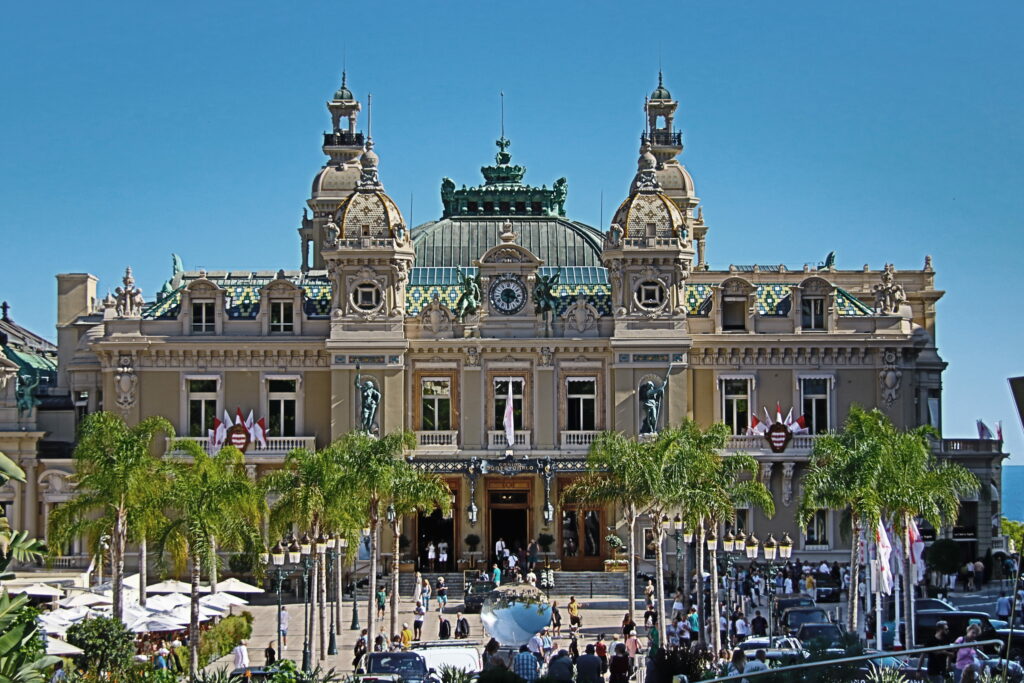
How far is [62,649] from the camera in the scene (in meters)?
51.0

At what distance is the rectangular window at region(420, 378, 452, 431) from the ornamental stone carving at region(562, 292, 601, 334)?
6024 millimetres

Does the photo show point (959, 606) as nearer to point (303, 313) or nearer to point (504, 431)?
point (504, 431)

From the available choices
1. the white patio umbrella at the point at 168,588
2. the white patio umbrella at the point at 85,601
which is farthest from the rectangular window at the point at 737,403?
the white patio umbrella at the point at 85,601

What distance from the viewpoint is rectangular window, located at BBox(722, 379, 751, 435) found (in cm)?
8212

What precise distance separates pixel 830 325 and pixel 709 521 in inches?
793

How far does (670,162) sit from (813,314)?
1696 cm

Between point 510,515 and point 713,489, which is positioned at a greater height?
point 713,489

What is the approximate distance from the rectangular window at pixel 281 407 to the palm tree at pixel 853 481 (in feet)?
91.6

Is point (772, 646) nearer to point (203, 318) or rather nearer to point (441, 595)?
point (441, 595)

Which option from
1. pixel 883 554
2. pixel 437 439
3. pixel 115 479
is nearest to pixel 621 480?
pixel 883 554

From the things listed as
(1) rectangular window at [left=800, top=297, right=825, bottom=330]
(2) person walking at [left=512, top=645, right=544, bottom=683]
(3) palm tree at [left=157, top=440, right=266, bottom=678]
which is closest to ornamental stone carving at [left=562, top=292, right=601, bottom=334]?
(1) rectangular window at [left=800, top=297, right=825, bottom=330]

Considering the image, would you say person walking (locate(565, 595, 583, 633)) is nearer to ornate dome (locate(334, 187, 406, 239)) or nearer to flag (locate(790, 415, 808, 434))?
flag (locate(790, 415, 808, 434))

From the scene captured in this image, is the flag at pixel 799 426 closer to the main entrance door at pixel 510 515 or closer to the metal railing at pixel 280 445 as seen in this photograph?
the main entrance door at pixel 510 515

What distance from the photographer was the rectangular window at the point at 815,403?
82125 millimetres
